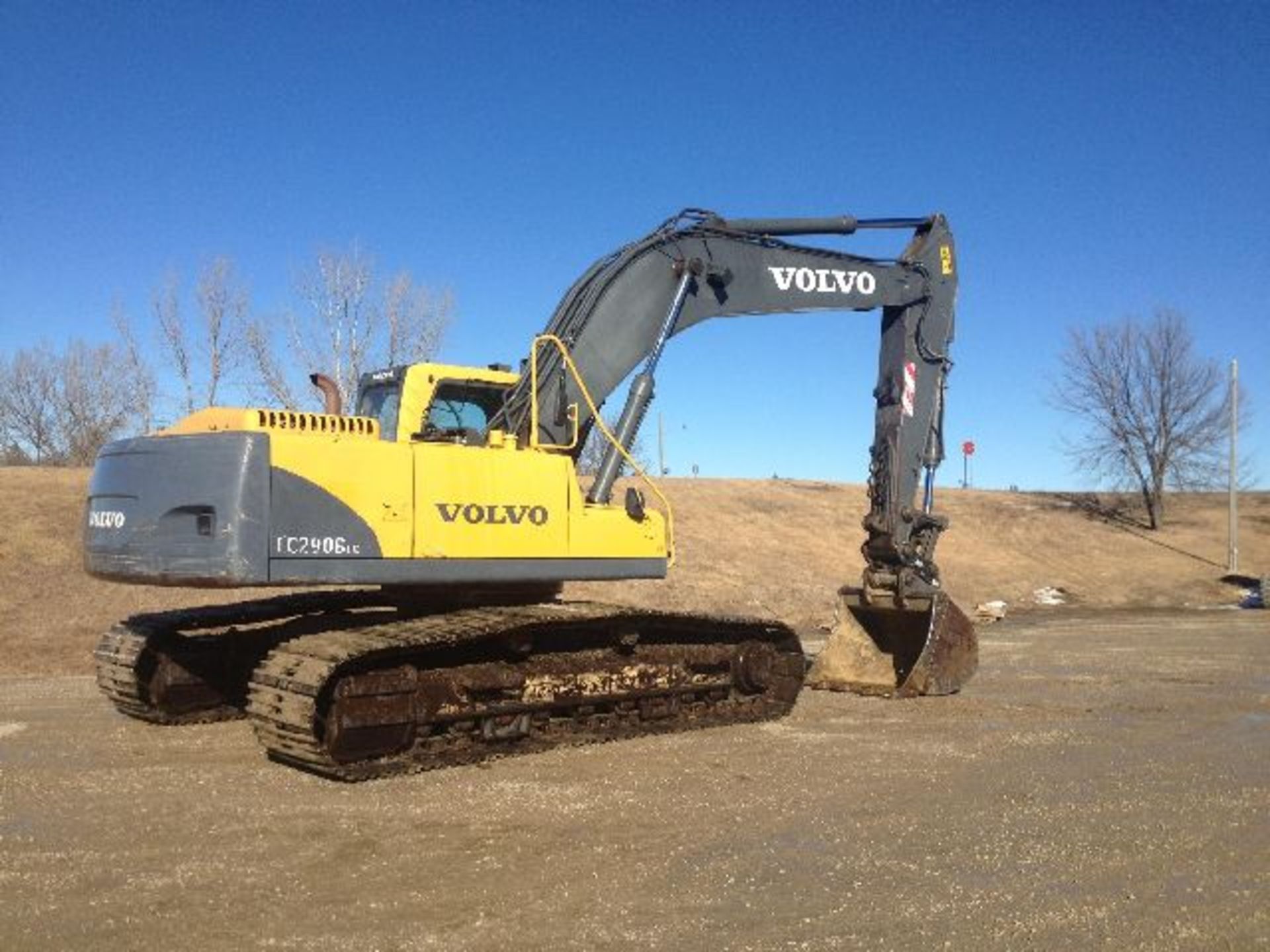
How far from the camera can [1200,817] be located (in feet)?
21.7

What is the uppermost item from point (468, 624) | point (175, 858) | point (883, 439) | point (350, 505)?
point (883, 439)

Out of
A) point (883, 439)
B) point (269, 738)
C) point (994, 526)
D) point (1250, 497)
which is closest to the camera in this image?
point (269, 738)

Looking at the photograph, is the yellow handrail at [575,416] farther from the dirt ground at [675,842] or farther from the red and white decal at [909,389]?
the red and white decal at [909,389]

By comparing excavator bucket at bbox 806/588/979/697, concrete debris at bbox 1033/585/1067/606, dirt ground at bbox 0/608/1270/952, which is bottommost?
concrete debris at bbox 1033/585/1067/606

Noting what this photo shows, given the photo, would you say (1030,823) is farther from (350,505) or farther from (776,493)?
(776,493)

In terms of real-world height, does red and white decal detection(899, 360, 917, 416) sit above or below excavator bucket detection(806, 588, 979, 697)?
above

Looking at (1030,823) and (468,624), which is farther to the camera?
(468,624)

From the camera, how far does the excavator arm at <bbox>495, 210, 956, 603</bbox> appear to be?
9727mm

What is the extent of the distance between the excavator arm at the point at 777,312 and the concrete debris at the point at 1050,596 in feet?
59.3

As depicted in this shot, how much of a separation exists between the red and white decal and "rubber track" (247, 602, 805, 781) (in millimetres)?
3555

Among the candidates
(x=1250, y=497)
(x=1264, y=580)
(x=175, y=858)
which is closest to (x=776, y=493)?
(x=1264, y=580)

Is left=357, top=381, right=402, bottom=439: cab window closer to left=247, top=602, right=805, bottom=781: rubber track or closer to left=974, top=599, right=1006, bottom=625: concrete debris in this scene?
left=247, top=602, right=805, bottom=781: rubber track

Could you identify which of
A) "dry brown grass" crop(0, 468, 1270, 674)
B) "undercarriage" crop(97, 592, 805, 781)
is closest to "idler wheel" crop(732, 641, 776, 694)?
"undercarriage" crop(97, 592, 805, 781)

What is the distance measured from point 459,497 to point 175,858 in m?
3.27
